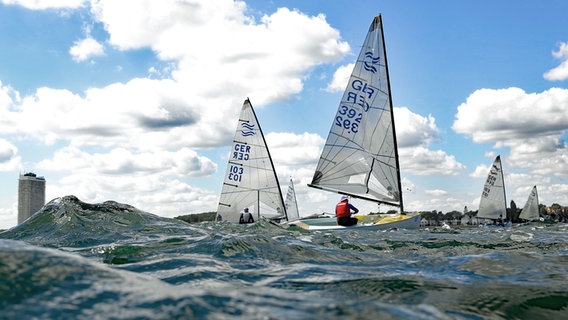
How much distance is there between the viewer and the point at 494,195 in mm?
49938

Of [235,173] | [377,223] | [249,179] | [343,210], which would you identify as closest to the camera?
[377,223]

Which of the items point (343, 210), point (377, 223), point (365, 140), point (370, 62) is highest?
point (370, 62)

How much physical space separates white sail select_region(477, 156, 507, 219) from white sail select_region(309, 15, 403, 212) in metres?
30.6

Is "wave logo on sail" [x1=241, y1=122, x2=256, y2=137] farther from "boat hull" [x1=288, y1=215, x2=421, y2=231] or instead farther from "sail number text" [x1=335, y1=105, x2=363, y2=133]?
"boat hull" [x1=288, y1=215, x2=421, y2=231]

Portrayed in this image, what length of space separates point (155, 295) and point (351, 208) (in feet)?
60.0

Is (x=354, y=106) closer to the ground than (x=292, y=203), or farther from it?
farther from it

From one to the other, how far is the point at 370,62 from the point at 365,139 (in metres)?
3.79

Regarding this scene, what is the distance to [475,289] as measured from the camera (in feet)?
13.9

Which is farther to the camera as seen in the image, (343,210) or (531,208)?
(531,208)

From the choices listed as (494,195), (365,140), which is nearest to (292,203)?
(494,195)

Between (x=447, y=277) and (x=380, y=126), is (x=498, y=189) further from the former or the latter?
(x=447, y=277)

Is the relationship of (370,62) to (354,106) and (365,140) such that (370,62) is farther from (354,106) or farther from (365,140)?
(365,140)

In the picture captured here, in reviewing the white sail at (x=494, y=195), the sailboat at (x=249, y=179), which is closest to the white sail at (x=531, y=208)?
the white sail at (x=494, y=195)

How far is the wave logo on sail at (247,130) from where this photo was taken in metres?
30.1
